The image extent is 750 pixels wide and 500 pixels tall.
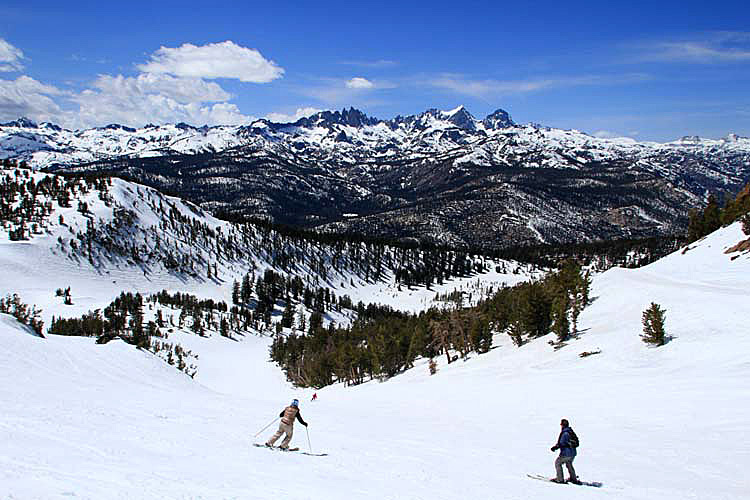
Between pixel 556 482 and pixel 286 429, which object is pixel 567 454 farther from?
pixel 286 429

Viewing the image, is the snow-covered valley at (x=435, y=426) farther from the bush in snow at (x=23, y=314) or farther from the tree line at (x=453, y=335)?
the tree line at (x=453, y=335)

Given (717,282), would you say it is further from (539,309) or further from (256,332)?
(256,332)

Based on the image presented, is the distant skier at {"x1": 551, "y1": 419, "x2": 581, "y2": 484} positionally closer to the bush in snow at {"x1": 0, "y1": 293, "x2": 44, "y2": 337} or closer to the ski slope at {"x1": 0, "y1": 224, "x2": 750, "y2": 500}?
the ski slope at {"x1": 0, "y1": 224, "x2": 750, "y2": 500}

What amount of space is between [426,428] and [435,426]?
3.56 ft

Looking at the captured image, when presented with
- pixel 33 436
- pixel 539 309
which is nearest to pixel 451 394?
pixel 539 309

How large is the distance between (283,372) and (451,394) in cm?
8333

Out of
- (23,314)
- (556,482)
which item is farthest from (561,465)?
(23,314)

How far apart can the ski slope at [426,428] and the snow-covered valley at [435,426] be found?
4.6 inches

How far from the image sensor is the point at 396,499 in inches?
527

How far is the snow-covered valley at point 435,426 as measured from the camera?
534 inches

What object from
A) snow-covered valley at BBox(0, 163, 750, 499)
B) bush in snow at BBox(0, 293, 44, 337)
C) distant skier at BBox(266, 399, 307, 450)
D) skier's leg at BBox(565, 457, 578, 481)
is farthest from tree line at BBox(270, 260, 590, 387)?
bush in snow at BBox(0, 293, 44, 337)

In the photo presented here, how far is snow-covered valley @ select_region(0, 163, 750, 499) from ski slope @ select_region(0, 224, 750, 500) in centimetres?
12

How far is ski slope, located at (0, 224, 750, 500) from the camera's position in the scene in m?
13.4

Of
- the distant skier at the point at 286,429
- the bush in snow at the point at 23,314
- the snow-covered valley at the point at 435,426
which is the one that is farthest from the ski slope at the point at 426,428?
the bush in snow at the point at 23,314
